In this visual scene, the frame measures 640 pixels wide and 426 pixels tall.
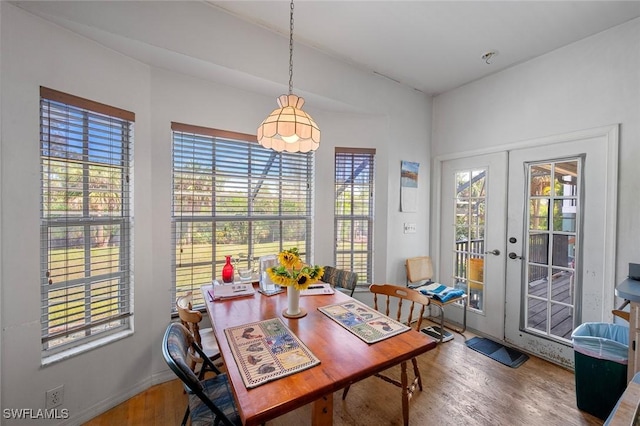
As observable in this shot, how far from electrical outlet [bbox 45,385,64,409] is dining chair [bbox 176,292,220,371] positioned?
2.57 feet

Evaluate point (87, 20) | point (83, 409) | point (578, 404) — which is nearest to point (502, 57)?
point (578, 404)

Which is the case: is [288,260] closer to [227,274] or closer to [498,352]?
[227,274]

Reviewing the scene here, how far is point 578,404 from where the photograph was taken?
1.89m

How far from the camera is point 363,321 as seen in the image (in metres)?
1.55

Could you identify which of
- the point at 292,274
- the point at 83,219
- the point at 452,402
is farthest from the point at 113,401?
the point at 452,402

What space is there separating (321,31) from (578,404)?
3534 millimetres

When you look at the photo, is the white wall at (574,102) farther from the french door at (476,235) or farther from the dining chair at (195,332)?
the dining chair at (195,332)

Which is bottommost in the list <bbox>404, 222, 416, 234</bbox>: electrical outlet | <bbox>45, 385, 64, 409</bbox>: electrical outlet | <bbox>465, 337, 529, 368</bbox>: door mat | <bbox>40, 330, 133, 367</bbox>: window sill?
<bbox>465, 337, 529, 368</bbox>: door mat

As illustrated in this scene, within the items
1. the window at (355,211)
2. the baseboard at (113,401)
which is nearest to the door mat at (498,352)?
the window at (355,211)

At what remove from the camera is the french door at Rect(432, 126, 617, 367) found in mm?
2211

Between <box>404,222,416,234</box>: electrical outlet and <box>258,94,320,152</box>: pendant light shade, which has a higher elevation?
<box>258,94,320,152</box>: pendant light shade

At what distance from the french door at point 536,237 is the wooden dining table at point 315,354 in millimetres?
2005

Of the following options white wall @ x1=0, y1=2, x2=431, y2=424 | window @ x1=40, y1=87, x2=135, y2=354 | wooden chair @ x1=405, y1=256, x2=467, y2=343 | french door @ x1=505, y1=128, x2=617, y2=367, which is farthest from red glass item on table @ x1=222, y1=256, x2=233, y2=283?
french door @ x1=505, y1=128, x2=617, y2=367

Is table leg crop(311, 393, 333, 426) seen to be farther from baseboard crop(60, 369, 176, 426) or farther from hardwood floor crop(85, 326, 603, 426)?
baseboard crop(60, 369, 176, 426)
